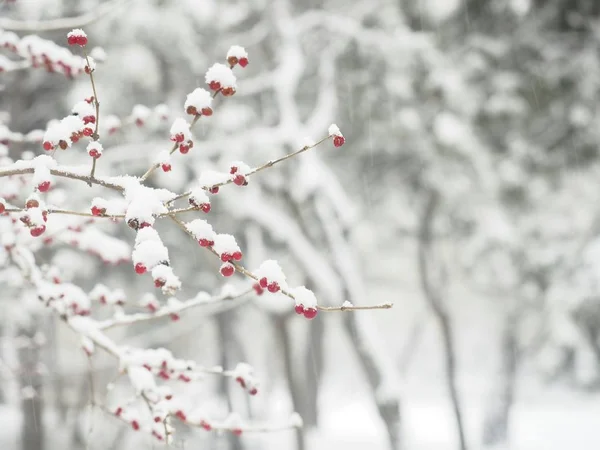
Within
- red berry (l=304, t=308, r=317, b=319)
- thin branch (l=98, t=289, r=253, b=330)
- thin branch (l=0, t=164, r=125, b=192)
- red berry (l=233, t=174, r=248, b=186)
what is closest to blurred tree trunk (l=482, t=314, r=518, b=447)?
thin branch (l=98, t=289, r=253, b=330)

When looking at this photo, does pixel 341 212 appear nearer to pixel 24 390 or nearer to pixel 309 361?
pixel 24 390

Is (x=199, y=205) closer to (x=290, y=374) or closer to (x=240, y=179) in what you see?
(x=240, y=179)

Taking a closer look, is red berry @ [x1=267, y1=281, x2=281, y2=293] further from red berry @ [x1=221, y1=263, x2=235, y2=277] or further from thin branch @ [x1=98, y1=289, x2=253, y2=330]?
thin branch @ [x1=98, y1=289, x2=253, y2=330]

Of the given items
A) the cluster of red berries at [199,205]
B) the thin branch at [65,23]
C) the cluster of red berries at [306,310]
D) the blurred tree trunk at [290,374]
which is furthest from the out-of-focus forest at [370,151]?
the cluster of red berries at [306,310]

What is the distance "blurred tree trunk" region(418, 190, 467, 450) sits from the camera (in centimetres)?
1059

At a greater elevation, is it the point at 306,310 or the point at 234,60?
the point at 234,60

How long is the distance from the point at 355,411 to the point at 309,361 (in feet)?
41.1

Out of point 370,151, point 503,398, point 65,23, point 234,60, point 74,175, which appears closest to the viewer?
point 74,175

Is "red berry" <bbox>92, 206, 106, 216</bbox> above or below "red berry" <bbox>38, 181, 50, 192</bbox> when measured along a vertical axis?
below

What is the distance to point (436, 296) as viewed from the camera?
466 inches

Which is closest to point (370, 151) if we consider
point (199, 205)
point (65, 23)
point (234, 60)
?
point (65, 23)

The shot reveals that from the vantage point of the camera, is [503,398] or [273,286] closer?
[273,286]

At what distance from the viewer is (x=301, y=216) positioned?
28.8 ft

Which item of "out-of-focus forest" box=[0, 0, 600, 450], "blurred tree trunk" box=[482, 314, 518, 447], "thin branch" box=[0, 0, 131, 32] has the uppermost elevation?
"out-of-focus forest" box=[0, 0, 600, 450]
